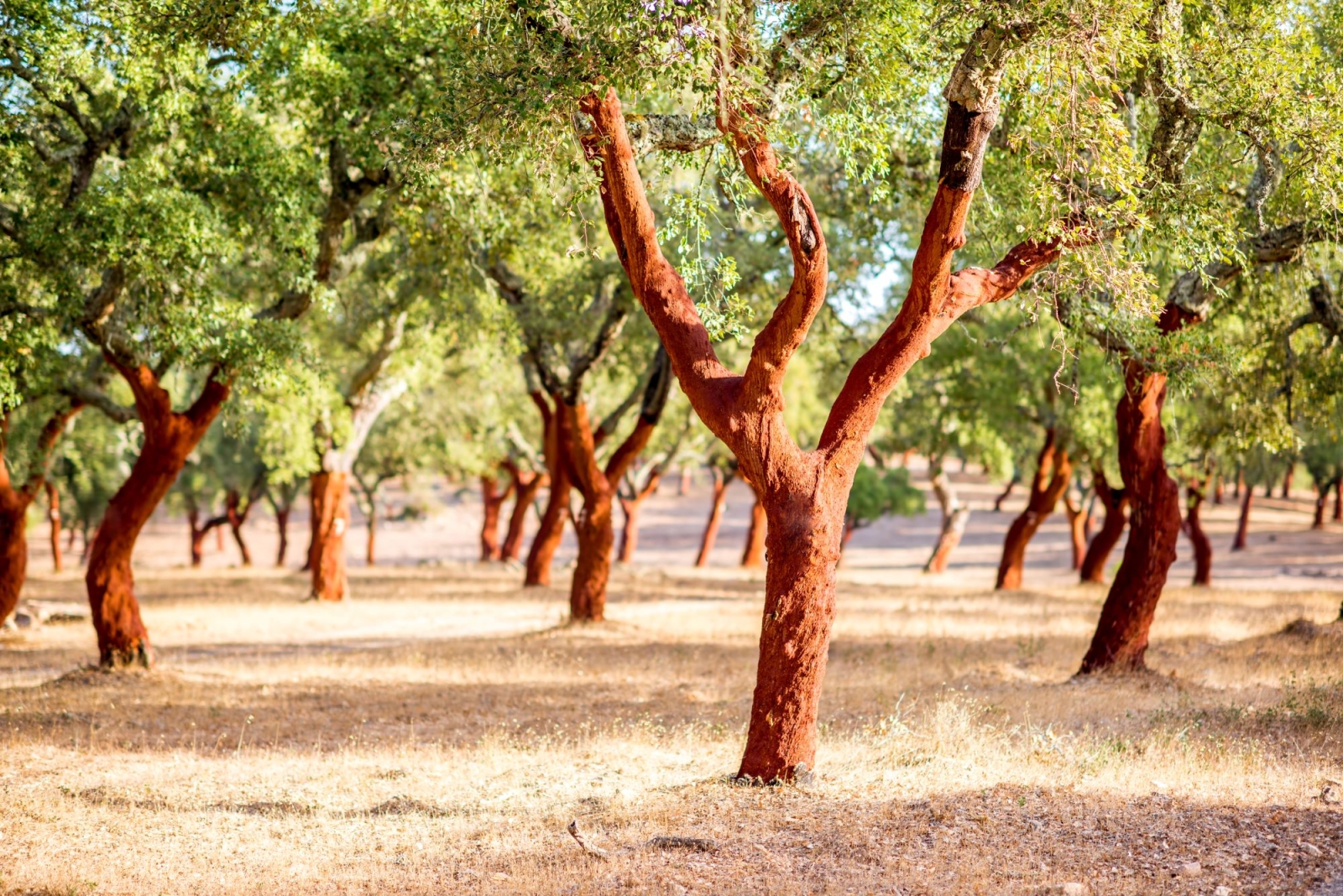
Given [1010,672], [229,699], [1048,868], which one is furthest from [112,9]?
[1010,672]

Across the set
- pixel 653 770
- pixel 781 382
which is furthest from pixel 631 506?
pixel 781 382

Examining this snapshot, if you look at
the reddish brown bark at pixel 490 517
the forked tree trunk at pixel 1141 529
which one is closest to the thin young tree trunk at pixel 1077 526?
the reddish brown bark at pixel 490 517

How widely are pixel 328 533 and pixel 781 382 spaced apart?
725 inches

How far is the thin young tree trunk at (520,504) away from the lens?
1359 inches

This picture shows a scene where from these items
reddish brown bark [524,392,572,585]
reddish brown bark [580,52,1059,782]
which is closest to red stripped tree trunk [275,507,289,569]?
reddish brown bark [524,392,572,585]

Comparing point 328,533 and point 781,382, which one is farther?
point 328,533

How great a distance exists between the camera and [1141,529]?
11.8 meters

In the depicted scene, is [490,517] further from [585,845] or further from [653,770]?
[585,845]

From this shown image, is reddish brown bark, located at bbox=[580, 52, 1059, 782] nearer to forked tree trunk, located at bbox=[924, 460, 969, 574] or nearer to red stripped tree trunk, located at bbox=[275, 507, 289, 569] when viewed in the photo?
forked tree trunk, located at bbox=[924, 460, 969, 574]

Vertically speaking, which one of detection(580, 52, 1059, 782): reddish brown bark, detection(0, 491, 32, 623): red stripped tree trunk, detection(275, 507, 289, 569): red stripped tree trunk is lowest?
detection(275, 507, 289, 569): red stripped tree trunk

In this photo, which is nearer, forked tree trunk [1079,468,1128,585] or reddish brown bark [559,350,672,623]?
reddish brown bark [559,350,672,623]

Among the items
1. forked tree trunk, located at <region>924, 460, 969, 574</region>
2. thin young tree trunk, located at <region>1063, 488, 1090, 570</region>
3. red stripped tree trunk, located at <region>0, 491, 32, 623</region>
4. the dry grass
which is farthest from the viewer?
thin young tree trunk, located at <region>1063, 488, 1090, 570</region>

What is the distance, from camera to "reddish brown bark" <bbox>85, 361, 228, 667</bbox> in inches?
483

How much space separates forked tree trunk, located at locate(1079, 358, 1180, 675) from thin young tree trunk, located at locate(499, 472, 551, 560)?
77.7ft
